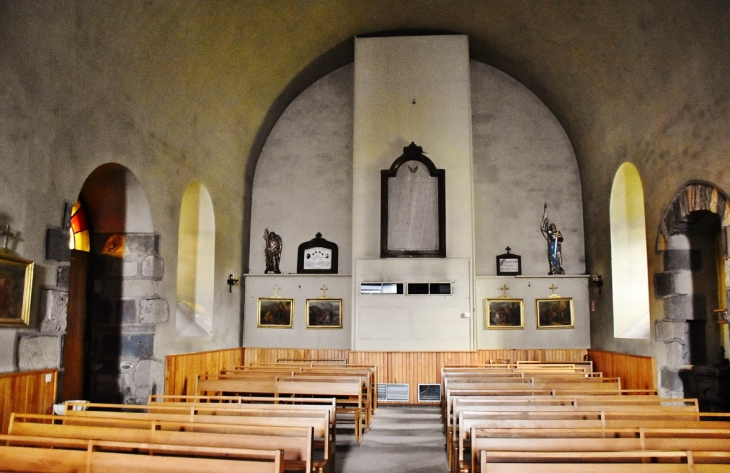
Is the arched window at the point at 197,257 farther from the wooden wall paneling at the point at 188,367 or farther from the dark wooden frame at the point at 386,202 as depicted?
the dark wooden frame at the point at 386,202

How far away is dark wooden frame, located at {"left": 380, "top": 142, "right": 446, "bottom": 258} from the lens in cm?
1412

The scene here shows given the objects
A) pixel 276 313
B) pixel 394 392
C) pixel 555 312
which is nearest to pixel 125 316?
pixel 276 313

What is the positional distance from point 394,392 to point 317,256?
378cm

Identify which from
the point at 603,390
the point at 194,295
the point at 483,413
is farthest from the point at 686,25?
the point at 194,295

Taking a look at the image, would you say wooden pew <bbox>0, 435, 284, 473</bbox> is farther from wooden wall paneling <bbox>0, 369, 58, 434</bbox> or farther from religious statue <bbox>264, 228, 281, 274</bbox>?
religious statue <bbox>264, 228, 281, 274</bbox>

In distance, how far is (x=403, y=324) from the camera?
13930 mm

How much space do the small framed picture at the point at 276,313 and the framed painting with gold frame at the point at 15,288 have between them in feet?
25.4

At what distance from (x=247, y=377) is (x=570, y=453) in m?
6.11

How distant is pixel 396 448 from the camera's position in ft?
28.6

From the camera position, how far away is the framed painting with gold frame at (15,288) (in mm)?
7086

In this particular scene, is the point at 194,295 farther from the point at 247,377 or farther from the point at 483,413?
the point at 483,413

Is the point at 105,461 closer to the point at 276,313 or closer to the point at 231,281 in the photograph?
the point at 231,281

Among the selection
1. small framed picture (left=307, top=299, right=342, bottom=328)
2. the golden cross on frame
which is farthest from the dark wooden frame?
the golden cross on frame

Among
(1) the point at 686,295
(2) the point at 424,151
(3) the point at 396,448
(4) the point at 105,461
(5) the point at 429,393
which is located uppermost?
(2) the point at 424,151
